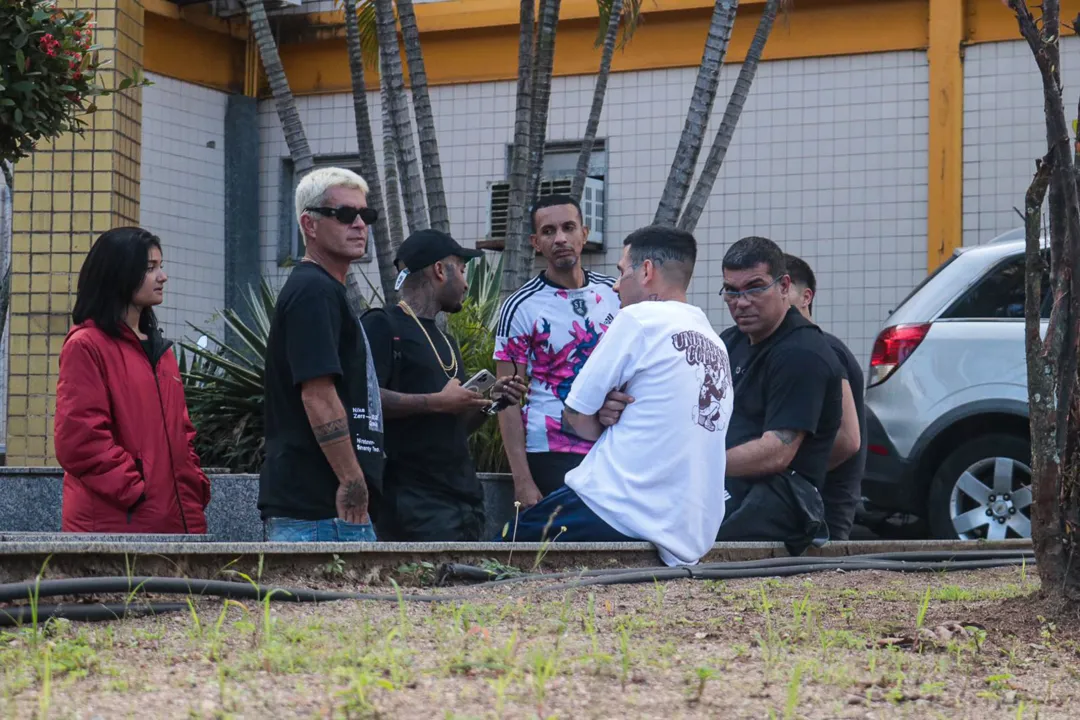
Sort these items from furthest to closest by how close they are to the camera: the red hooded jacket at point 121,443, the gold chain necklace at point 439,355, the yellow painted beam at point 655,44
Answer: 1. the yellow painted beam at point 655,44
2. the gold chain necklace at point 439,355
3. the red hooded jacket at point 121,443

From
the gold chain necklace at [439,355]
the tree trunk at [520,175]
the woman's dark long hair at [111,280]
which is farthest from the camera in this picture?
the tree trunk at [520,175]

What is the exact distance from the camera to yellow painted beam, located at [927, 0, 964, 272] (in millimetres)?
13398

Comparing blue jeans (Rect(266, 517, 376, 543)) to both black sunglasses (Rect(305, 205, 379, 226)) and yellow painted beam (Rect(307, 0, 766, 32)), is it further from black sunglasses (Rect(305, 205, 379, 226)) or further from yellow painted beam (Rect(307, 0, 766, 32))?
yellow painted beam (Rect(307, 0, 766, 32))

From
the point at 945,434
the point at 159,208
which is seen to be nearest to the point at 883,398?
the point at 945,434

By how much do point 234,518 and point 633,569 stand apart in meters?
3.05

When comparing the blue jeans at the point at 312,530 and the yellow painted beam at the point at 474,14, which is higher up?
the yellow painted beam at the point at 474,14

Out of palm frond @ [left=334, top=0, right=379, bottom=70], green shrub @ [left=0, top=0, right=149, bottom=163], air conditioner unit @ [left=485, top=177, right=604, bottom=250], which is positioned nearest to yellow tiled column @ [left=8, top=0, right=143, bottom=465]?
palm frond @ [left=334, top=0, right=379, bottom=70]

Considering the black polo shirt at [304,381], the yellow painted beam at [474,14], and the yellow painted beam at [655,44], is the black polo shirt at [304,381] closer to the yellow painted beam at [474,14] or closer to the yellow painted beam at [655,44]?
the yellow painted beam at [655,44]

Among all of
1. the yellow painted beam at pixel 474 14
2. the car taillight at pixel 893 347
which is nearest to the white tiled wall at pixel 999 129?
the yellow painted beam at pixel 474 14

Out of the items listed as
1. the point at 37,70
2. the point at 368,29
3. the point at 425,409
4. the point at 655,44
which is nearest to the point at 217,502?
the point at 425,409

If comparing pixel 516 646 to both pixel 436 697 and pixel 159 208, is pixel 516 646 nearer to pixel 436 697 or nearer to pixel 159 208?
pixel 436 697

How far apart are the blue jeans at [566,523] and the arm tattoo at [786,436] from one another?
0.83m

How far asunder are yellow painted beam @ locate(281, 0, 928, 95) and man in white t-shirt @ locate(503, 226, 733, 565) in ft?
26.2

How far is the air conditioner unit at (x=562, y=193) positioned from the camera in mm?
14609
